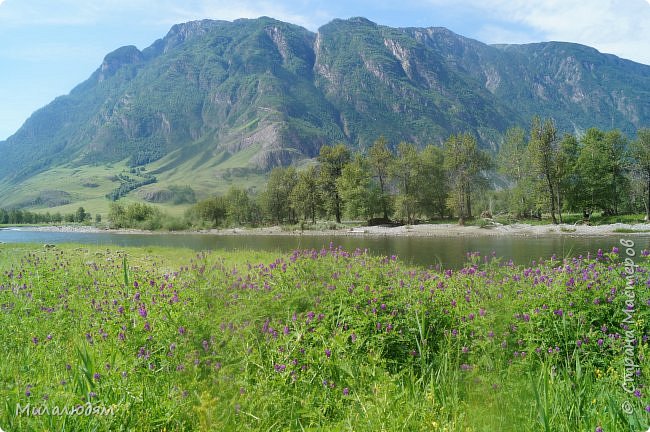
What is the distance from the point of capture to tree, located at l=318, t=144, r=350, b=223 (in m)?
81.6

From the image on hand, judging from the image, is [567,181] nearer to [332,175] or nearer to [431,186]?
[431,186]

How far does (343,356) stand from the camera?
4754 millimetres

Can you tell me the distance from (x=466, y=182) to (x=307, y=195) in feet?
105

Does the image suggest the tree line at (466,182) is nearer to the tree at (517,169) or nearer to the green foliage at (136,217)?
the tree at (517,169)

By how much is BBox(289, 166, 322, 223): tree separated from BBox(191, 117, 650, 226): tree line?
22 centimetres

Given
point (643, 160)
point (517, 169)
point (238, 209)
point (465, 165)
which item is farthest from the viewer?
point (238, 209)

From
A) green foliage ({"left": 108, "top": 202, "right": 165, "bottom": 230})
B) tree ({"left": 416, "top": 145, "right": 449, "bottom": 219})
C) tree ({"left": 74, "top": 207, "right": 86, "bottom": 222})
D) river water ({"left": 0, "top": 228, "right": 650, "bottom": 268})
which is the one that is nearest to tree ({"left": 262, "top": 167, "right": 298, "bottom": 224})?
green foliage ({"left": 108, "top": 202, "right": 165, "bottom": 230})

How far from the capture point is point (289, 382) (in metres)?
4.54

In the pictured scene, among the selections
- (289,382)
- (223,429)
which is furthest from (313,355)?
(223,429)

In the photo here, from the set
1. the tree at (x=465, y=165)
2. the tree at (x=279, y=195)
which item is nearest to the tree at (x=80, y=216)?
the tree at (x=279, y=195)

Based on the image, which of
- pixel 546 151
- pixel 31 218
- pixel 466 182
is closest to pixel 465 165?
pixel 466 182

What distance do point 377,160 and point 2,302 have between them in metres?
74.4

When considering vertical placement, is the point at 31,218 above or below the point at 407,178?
below

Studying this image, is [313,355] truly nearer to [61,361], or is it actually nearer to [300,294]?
[300,294]
